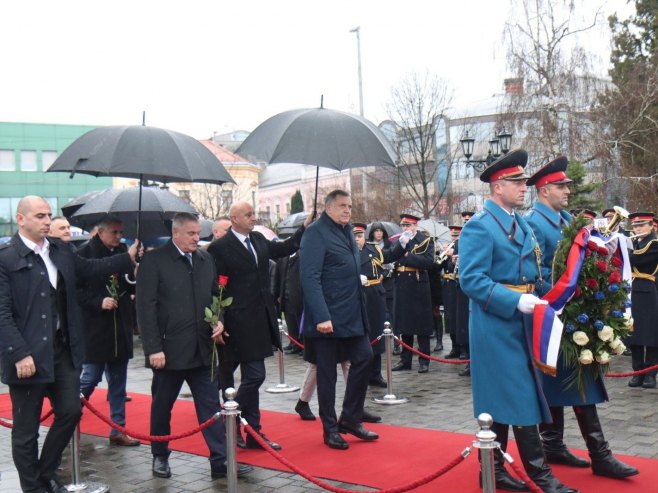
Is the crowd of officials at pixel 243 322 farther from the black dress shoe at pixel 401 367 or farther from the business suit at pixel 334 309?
the black dress shoe at pixel 401 367

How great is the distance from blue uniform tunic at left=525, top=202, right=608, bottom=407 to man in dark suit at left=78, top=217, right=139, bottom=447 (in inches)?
154

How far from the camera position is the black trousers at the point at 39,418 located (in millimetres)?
5648

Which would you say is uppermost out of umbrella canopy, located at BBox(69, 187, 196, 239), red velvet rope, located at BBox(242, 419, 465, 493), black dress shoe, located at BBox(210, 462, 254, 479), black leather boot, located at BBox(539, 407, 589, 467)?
umbrella canopy, located at BBox(69, 187, 196, 239)

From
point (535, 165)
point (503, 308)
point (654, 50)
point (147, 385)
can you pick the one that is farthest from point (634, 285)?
point (654, 50)

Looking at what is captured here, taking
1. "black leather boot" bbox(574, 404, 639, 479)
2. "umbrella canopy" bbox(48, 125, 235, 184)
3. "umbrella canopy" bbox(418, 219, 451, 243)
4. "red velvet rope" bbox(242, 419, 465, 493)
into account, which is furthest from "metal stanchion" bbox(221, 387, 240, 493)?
"umbrella canopy" bbox(418, 219, 451, 243)

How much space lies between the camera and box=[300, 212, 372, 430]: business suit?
7.04 m

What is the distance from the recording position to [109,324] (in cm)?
765

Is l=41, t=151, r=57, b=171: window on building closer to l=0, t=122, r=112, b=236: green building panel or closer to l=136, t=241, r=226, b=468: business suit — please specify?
l=0, t=122, r=112, b=236: green building panel

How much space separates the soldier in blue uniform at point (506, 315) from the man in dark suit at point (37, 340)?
9.67 ft

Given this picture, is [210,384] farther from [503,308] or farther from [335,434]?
[503,308]

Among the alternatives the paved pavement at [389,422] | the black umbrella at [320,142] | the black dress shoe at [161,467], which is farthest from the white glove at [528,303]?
the black dress shoe at [161,467]

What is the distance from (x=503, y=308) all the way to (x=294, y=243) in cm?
286

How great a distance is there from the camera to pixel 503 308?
5.21 metres

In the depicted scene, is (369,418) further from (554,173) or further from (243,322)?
(554,173)
